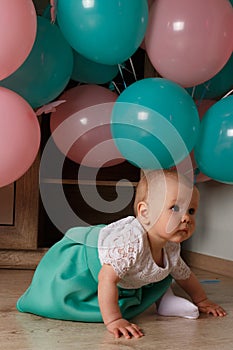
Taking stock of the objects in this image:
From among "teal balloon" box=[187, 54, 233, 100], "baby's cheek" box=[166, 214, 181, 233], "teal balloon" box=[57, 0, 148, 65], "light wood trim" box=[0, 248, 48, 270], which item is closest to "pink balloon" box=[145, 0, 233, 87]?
"teal balloon" box=[57, 0, 148, 65]

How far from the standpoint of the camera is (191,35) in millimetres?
1465

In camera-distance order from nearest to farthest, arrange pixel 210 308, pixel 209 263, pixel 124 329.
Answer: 1. pixel 124 329
2. pixel 210 308
3. pixel 209 263

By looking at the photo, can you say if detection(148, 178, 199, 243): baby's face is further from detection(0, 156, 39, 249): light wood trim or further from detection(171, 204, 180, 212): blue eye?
detection(0, 156, 39, 249): light wood trim

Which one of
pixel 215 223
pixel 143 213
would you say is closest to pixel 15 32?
pixel 143 213

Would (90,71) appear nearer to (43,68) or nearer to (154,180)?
(43,68)

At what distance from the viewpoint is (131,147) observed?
1498 millimetres

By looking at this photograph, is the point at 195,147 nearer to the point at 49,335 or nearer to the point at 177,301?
the point at 177,301

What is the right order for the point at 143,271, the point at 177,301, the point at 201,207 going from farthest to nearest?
the point at 201,207 < the point at 177,301 < the point at 143,271

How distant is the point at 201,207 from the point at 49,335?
4.05 feet

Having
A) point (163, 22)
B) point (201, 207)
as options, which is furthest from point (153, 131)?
point (201, 207)

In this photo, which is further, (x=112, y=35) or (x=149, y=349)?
(x=112, y=35)

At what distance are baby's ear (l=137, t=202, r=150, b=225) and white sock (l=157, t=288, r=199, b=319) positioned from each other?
254 mm

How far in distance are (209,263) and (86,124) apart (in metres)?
0.88

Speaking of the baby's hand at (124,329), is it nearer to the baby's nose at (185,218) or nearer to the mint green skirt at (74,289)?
the mint green skirt at (74,289)
